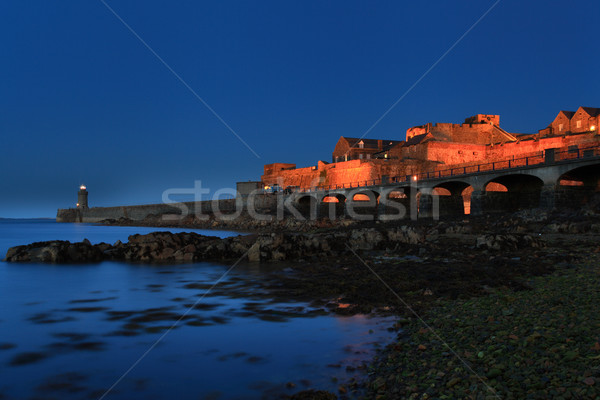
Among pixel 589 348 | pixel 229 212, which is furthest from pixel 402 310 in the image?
pixel 229 212

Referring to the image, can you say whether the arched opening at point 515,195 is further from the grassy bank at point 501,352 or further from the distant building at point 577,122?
the grassy bank at point 501,352

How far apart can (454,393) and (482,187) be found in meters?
46.0

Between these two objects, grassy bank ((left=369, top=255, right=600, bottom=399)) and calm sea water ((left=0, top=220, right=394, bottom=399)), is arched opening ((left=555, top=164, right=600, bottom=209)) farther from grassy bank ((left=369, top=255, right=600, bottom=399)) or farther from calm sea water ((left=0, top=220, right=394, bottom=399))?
calm sea water ((left=0, top=220, right=394, bottom=399))

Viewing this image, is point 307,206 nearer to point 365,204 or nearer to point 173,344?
point 365,204

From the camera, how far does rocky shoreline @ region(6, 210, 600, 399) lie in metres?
5.43

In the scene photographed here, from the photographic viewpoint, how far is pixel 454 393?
5.06m

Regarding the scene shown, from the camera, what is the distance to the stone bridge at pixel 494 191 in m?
38.3

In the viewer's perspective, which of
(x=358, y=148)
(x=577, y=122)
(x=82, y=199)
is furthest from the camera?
(x=82, y=199)

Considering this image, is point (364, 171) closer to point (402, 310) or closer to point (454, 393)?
point (402, 310)

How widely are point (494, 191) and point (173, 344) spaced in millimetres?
48626

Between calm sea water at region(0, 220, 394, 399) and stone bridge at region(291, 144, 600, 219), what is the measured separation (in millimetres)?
35143

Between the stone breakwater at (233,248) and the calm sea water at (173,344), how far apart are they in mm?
7334

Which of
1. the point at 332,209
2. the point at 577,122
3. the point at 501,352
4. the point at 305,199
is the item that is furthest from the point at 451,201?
the point at 501,352

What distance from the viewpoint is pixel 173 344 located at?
27.1ft
